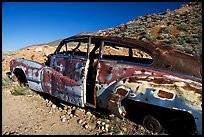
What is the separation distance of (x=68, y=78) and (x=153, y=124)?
2086 mm

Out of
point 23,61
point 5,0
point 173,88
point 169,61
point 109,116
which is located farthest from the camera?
point 5,0

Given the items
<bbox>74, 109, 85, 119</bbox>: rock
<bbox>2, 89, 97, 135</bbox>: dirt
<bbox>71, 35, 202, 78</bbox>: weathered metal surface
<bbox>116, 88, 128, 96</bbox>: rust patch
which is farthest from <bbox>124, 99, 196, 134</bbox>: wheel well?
<bbox>74, 109, 85, 119</bbox>: rock

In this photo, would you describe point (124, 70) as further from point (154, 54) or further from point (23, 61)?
point (23, 61)

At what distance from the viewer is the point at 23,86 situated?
263 inches

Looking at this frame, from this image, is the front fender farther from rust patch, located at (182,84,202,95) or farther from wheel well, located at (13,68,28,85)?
rust patch, located at (182,84,202,95)

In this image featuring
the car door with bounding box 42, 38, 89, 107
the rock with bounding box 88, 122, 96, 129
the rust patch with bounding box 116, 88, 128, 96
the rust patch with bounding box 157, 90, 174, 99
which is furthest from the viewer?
the car door with bounding box 42, 38, 89, 107

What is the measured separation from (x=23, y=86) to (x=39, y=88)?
0.98 m

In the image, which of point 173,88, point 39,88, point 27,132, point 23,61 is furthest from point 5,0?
point 173,88

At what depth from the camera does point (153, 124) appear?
4.21 meters

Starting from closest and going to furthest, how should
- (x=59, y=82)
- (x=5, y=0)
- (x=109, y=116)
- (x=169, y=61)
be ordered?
(x=169, y=61) → (x=109, y=116) → (x=59, y=82) → (x=5, y=0)

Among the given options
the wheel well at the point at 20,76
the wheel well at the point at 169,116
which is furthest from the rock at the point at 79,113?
the wheel well at the point at 20,76

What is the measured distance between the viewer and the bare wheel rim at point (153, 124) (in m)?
4.14

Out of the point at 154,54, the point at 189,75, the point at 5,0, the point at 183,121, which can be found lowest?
the point at 183,121

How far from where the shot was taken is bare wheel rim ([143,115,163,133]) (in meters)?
4.14
